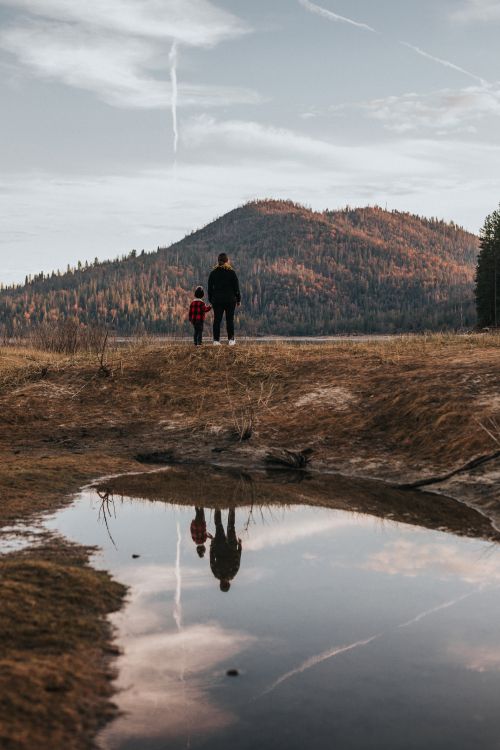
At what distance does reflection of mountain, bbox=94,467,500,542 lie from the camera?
31.2ft

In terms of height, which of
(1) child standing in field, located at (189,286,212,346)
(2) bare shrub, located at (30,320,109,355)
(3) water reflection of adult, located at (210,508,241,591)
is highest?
(1) child standing in field, located at (189,286,212,346)

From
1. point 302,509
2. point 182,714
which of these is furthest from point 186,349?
point 182,714

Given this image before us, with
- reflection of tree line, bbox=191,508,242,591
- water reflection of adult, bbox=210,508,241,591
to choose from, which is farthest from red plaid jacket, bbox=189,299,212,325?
water reflection of adult, bbox=210,508,241,591

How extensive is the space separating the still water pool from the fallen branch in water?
181cm

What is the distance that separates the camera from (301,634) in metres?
5.93

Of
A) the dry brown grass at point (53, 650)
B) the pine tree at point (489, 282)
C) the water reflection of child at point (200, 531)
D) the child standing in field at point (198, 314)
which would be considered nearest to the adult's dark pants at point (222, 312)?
the child standing in field at point (198, 314)

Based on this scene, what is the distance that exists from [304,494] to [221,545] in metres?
2.64

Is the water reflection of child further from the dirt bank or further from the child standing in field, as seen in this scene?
the child standing in field

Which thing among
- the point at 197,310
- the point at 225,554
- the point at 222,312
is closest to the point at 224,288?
the point at 222,312

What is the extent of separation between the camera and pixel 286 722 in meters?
4.63

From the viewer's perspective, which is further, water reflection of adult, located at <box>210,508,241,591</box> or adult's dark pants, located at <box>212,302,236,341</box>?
adult's dark pants, located at <box>212,302,236,341</box>

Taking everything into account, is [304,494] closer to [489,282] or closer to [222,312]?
[222,312]

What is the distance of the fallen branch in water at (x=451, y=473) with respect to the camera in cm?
1109

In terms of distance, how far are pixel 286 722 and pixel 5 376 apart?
16.3 metres
